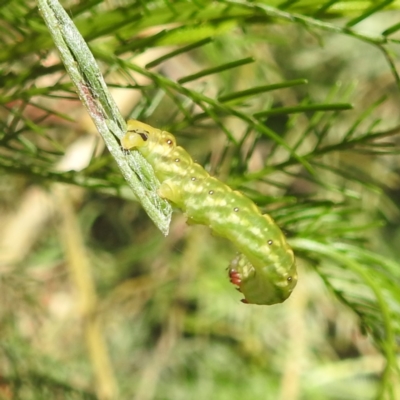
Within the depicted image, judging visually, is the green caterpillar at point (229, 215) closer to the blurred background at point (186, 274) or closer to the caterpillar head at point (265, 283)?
the caterpillar head at point (265, 283)

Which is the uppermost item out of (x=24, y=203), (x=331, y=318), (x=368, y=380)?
(x=24, y=203)

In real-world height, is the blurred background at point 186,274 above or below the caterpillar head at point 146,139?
below

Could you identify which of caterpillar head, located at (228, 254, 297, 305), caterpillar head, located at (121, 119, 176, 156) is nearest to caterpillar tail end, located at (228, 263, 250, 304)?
caterpillar head, located at (228, 254, 297, 305)

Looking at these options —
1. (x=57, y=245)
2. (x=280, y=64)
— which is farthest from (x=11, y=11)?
(x=280, y=64)

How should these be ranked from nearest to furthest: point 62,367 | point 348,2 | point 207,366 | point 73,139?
point 348,2
point 62,367
point 73,139
point 207,366

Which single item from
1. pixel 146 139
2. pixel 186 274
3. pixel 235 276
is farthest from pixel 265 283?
pixel 186 274

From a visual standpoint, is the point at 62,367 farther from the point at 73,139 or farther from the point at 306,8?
the point at 306,8

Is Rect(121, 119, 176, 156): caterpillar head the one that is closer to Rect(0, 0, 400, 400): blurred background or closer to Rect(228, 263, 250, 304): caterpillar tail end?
Rect(228, 263, 250, 304): caterpillar tail end

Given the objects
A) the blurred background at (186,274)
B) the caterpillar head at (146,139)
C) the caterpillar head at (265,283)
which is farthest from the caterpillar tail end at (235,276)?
the blurred background at (186,274)
